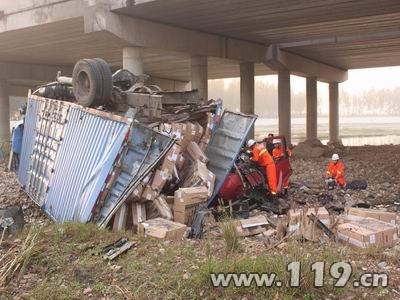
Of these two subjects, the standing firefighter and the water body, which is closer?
the standing firefighter

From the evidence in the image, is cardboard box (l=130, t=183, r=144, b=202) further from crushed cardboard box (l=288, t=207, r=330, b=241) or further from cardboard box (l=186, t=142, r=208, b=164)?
crushed cardboard box (l=288, t=207, r=330, b=241)

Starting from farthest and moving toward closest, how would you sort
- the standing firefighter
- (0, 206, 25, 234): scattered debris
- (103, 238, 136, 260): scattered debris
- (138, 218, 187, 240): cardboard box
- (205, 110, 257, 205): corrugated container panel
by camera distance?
the standing firefighter → (205, 110, 257, 205): corrugated container panel → (0, 206, 25, 234): scattered debris → (138, 218, 187, 240): cardboard box → (103, 238, 136, 260): scattered debris

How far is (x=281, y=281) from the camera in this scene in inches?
149

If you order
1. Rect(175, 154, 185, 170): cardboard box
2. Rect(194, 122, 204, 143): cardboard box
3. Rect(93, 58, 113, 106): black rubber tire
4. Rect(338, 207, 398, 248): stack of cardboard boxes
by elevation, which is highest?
Rect(93, 58, 113, 106): black rubber tire

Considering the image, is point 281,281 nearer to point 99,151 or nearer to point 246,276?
point 246,276

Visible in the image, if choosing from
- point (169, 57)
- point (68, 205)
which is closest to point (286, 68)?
point (169, 57)

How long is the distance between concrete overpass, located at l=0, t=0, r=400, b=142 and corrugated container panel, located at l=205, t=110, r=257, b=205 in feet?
17.6

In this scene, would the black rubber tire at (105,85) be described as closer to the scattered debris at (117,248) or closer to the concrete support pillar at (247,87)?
the scattered debris at (117,248)

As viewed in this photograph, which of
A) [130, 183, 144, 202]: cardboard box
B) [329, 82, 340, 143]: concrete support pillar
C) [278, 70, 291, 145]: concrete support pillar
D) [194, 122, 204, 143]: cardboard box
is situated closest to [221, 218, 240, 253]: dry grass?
[130, 183, 144, 202]: cardboard box

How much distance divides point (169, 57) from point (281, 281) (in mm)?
19999

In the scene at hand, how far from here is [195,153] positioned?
7.94m

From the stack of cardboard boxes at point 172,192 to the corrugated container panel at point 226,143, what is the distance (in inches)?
13.2

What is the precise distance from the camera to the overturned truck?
6324 millimetres

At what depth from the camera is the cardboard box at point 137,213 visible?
6339mm
